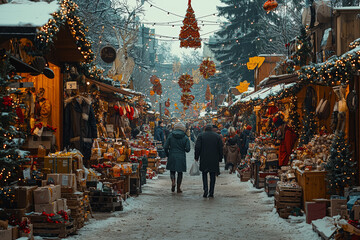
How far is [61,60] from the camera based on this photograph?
12.6 m

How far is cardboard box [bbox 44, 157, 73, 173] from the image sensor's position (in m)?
10.1

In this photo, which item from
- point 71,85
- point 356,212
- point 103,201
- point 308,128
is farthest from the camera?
point 308,128

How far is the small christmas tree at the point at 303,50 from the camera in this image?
1616cm

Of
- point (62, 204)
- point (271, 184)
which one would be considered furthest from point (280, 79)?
point (62, 204)

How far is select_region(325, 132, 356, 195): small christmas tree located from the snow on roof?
577 cm

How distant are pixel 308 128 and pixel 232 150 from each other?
9036 millimetres

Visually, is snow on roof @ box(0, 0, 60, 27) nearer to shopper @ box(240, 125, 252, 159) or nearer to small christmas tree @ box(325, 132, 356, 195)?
small christmas tree @ box(325, 132, 356, 195)

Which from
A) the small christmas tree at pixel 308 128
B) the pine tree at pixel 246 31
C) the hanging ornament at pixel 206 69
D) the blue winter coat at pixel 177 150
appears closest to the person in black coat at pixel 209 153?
the blue winter coat at pixel 177 150

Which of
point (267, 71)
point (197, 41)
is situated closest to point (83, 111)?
point (197, 41)

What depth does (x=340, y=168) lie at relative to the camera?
10633 millimetres

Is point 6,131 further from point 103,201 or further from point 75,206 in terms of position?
point 103,201

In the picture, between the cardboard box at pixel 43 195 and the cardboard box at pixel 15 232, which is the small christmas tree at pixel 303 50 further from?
the cardboard box at pixel 15 232

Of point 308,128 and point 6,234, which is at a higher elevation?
point 308,128

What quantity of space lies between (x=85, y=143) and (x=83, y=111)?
28.8 inches
